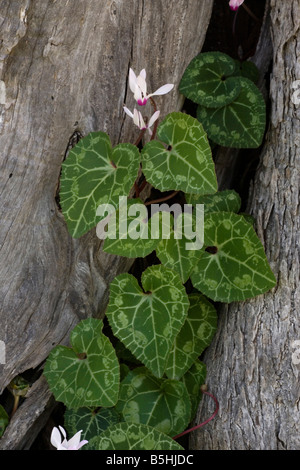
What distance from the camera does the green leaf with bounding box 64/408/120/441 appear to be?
206 centimetres

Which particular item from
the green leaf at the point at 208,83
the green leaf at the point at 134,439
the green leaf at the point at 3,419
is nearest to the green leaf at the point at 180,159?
the green leaf at the point at 208,83

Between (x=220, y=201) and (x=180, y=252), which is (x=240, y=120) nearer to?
(x=220, y=201)

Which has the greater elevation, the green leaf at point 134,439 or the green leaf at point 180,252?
the green leaf at point 180,252

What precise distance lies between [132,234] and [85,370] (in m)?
0.53

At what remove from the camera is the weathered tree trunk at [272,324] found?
6.04 ft

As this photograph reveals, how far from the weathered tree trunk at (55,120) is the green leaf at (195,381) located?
0.44 metres

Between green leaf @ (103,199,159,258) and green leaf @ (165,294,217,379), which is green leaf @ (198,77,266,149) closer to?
green leaf @ (103,199,159,258)

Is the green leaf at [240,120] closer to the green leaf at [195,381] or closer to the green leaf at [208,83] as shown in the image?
the green leaf at [208,83]

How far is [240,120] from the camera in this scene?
2123mm

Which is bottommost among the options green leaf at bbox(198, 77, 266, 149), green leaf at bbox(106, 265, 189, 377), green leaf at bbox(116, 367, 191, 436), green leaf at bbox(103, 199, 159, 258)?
green leaf at bbox(116, 367, 191, 436)

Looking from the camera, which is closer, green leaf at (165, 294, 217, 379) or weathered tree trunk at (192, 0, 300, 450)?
weathered tree trunk at (192, 0, 300, 450)

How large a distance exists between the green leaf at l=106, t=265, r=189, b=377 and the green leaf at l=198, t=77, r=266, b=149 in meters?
0.59

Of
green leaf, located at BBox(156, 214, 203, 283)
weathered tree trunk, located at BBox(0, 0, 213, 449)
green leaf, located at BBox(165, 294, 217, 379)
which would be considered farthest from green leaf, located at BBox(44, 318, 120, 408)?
green leaf, located at BBox(156, 214, 203, 283)
